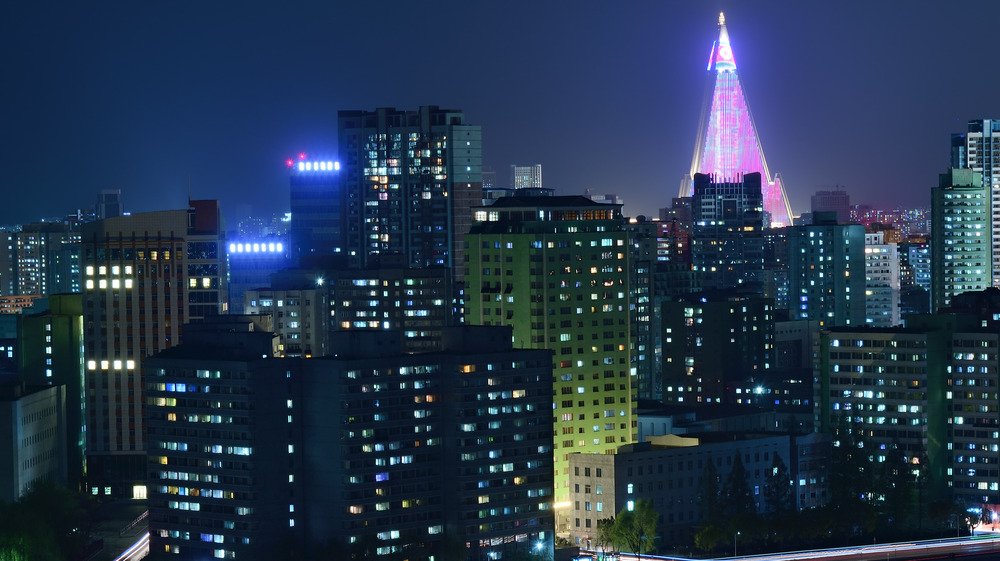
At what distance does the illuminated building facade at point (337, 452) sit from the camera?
63469 mm

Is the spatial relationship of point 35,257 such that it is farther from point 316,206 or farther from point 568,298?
point 568,298

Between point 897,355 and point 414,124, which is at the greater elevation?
point 414,124

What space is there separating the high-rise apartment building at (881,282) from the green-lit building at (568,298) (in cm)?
5088

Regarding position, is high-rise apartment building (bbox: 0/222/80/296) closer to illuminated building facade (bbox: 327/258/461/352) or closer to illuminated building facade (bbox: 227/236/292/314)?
illuminated building facade (bbox: 227/236/292/314)

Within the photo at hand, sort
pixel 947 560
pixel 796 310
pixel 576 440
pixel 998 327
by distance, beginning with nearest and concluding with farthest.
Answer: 1. pixel 947 560
2. pixel 576 440
3. pixel 998 327
4. pixel 796 310

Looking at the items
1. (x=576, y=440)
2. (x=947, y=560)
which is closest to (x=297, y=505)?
(x=576, y=440)

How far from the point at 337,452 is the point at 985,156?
73.6 meters

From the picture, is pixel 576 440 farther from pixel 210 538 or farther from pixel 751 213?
pixel 751 213

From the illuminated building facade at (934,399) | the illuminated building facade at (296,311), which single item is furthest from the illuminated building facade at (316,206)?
the illuminated building facade at (934,399)

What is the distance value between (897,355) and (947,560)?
40.9 ft

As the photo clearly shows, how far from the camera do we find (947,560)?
6875cm

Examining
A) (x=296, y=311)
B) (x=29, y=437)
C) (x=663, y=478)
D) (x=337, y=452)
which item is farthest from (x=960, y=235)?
(x=337, y=452)

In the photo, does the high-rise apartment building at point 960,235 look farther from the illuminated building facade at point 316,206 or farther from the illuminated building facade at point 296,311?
the illuminated building facade at point 296,311

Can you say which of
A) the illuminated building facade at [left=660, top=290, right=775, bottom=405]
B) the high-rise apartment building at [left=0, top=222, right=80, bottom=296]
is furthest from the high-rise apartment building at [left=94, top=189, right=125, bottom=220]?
the illuminated building facade at [left=660, top=290, right=775, bottom=405]
